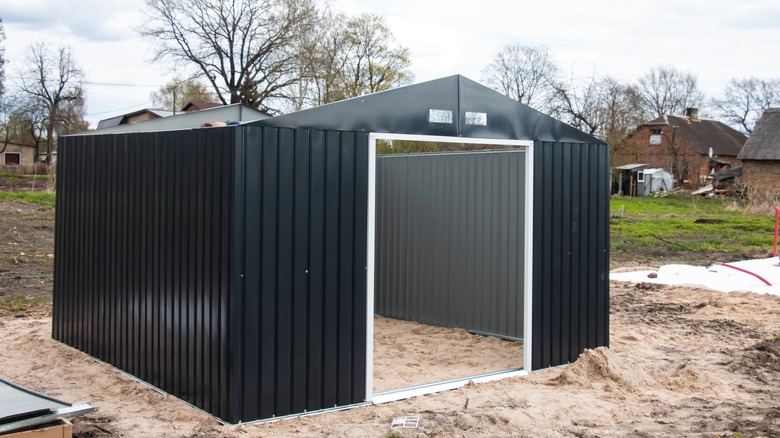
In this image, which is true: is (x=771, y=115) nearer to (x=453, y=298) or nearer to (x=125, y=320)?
(x=453, y=298)

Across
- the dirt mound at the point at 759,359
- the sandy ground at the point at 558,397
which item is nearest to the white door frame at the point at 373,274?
the sandy ground at the point at 558,397

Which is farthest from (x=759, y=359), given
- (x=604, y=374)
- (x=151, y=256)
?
(x=151, y=256)

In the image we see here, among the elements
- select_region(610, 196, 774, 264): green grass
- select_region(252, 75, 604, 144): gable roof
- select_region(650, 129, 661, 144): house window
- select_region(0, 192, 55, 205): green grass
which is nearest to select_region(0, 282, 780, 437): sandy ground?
select_region(252, 75, 604, 144): gable roof

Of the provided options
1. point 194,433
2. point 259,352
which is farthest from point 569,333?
point 194,433

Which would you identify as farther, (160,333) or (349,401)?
(160,333)

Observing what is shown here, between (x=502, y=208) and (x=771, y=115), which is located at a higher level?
(x=771, y=115)

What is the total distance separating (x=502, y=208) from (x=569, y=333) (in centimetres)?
180

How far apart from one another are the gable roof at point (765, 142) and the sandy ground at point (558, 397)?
28.6 m

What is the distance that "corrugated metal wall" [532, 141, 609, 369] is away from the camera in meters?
7.55

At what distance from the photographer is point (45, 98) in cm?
4641

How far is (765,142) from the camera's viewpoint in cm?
3575

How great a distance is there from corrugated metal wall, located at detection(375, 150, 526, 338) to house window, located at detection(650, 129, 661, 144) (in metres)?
38.4

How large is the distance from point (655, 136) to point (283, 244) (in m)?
43.2

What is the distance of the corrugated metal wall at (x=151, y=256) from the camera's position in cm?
589
